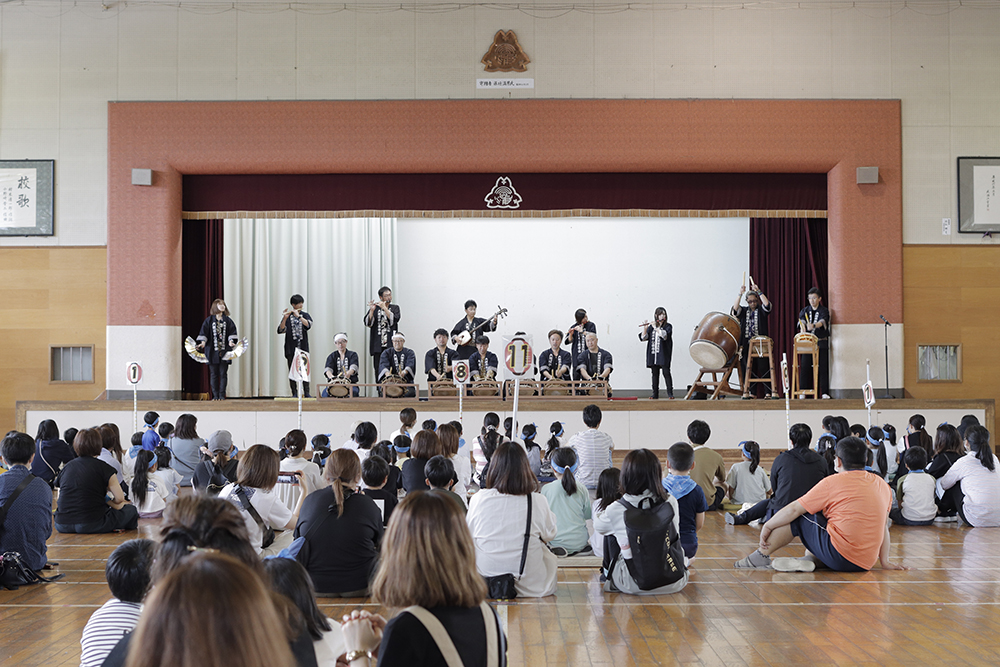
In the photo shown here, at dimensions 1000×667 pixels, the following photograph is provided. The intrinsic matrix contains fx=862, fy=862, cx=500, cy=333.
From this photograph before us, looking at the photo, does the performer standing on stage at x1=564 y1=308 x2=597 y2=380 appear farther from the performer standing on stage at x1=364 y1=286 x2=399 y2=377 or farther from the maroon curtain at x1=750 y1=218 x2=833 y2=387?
the maroon curtain at x1=750 y1=218 x2=833 y2=387

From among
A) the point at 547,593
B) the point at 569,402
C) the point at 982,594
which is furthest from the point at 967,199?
the point at 547,593

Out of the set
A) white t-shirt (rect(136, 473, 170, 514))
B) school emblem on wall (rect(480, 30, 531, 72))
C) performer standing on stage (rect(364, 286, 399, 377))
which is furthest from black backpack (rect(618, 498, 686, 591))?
school emblem on wall (rect(480, 30, 531, 72))

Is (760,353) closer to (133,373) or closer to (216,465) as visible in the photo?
(216,465)

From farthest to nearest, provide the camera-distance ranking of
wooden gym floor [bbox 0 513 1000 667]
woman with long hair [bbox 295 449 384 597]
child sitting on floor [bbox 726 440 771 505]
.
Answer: child sitting on floor [bbox 726 440 771 505], woman with long hair [bbox 295 449 384 597], wooden gym floor [bbox 0 513 1000 667]

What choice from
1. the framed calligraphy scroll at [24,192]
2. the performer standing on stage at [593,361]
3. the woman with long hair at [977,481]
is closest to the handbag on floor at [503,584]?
the woman with long hair at [977,481]

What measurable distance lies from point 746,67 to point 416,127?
4.45 metres

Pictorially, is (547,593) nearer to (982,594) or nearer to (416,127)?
(982,594)

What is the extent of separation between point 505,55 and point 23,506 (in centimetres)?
842

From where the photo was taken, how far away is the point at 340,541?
4422 mm

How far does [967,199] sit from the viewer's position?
37.5 ft

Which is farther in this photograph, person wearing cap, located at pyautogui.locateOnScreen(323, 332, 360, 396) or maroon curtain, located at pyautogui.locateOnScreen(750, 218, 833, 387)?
maroon curtain, located at pyautogui.locateOnScreen(750, 218, 833, 387)

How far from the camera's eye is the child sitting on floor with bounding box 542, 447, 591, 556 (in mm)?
5492

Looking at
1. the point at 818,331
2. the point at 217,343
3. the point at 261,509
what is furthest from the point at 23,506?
the point at 818,331

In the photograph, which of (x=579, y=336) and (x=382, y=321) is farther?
(x=382, y=321)
